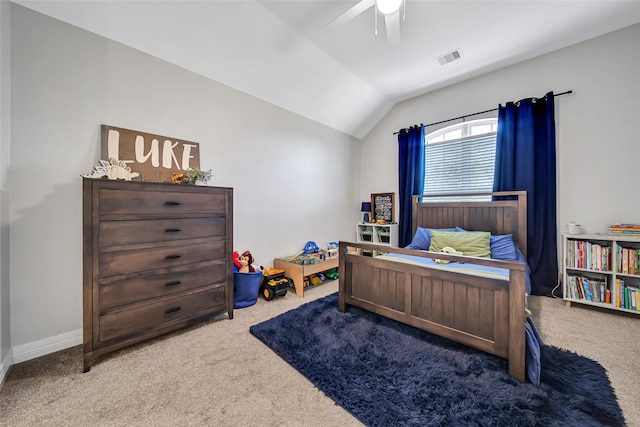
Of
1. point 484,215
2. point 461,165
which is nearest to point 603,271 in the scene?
point 484,215

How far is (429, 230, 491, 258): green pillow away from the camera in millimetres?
2596

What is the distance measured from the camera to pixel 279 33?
2492mm

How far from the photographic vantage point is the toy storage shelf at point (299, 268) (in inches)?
112

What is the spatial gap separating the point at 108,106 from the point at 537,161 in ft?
15.2

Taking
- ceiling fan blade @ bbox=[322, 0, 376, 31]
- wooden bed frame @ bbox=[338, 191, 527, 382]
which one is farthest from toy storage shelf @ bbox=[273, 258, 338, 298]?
ceiling fan blade @ bbox=[322, 0, 376, 31]

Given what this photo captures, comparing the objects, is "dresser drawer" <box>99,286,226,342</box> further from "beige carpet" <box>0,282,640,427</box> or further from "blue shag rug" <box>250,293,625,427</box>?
"blue shag rug" <box>250,293,625,427</box>

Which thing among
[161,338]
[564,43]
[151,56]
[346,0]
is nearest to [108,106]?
[151,56]

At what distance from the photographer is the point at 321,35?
102 inches

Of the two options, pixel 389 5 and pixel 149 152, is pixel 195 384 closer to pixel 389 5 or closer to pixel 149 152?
pixel 149 152

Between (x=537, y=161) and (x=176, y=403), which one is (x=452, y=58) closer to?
(x=537, y=161)

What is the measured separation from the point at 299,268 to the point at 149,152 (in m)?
1.96

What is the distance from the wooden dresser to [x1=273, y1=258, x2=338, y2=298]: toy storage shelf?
86 cm

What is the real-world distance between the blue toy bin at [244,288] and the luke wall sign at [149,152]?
1243mm

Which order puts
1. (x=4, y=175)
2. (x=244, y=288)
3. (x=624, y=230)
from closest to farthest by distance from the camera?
(x=4, y=175) < (x=624, y=230) < (x=244, y=288)
